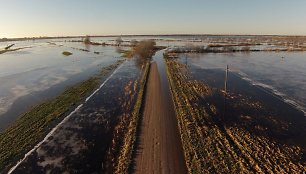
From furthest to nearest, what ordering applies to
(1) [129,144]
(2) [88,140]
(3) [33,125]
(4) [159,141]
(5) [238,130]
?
(3) [33,125] → (5) [238,130] → (2) [88,140] → (4) [159,141] → (1) [129,144]

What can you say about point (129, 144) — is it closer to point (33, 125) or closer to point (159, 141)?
point (159, 141)

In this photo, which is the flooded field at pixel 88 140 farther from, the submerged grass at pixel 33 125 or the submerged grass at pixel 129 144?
the submerged grass at pixel 33 125

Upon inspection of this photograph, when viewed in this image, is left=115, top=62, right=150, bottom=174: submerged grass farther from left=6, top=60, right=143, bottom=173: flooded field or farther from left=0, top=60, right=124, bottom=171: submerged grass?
left=0, top=60, right=124, bottom=171: submerged grass

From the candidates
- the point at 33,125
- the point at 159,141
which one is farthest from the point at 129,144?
the point at 33,125

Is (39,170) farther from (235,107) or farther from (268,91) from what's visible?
(268,91)

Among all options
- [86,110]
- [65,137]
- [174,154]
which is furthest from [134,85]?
[174,154]
